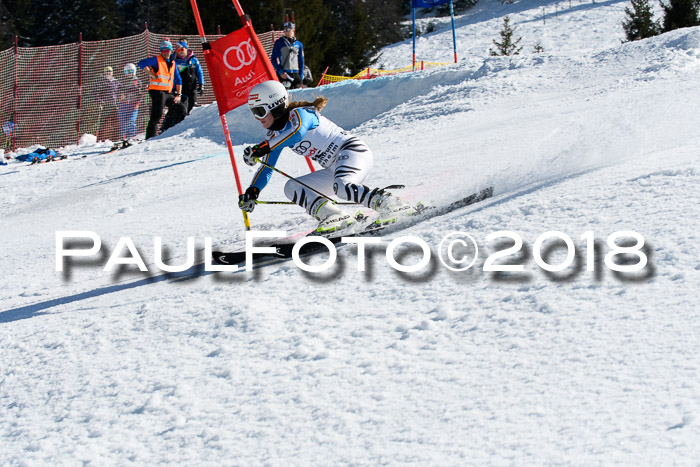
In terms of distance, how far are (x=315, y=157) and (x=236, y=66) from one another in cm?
266

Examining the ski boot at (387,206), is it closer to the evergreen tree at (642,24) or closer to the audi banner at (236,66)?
the audi banner at (236,66)

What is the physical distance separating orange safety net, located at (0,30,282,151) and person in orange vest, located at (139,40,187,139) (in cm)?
305

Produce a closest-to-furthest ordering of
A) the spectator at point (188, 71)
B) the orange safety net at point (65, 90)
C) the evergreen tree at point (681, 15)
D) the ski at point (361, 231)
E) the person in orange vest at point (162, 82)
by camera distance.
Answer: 1. the ski at point (361, 231)
2. the person in orange vest at point (162, 82)
3. the spectator at point (188, 71)
4. the orange safety net at point (65, 90)
5. the evergreen tree at point (681, 15)

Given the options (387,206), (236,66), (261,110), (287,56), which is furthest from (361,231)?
(287,56)

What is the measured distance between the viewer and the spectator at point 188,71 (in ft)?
49.0

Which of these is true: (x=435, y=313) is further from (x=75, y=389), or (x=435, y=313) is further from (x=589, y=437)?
(x=75, y=389)

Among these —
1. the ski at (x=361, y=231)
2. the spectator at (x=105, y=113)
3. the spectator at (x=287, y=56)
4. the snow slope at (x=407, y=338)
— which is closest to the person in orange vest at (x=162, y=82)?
the spectator at (x=287, y=56)

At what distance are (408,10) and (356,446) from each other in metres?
54.1

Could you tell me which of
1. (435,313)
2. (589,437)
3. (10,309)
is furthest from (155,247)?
(589,437)

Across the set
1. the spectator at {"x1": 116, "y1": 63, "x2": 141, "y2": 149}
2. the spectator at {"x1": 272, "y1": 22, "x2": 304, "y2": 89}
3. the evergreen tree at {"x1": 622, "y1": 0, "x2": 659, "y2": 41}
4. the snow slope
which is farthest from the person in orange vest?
the evergreen tree at {"x1": 622, "y1": 0, "x2": 659, "y2": 41}

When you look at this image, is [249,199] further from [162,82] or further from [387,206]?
[162,82]

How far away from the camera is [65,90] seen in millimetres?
18828

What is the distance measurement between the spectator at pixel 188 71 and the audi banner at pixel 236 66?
6.85m

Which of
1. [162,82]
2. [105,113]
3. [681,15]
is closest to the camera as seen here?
[162,82]
